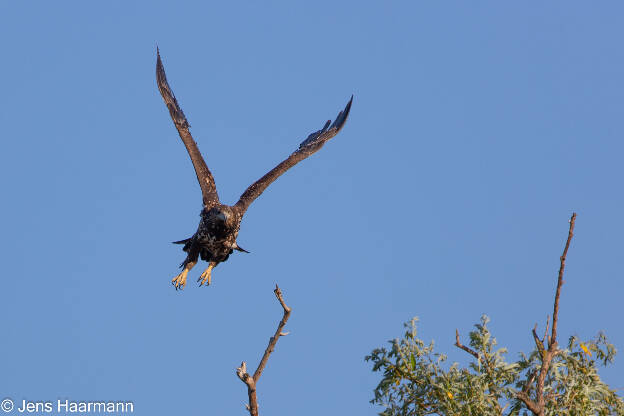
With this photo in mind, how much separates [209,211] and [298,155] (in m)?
3.20

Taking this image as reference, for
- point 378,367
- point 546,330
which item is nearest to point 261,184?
point 378,367

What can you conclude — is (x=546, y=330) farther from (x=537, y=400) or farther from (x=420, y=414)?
(x=420, y=414)

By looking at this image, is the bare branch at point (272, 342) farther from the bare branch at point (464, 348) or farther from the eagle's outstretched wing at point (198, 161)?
the eagle's outstretched wing at point (198, 161)

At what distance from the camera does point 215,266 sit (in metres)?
16.2

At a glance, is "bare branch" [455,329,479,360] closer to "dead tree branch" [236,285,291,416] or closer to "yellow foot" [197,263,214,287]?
"dead tree branch" [236,285,291,416]

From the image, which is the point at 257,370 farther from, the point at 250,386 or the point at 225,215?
the point at 225,215

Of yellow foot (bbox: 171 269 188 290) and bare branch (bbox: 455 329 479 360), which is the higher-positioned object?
yellow foot (bbox: 171 269 188 290)

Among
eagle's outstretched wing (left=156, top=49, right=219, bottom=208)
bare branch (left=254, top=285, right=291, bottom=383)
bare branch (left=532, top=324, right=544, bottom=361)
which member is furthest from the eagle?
bare branch (left=532, top=324, right=544, bottom=361)

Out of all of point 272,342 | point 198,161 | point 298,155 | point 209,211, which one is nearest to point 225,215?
point 209,211

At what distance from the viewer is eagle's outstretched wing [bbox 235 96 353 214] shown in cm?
1680

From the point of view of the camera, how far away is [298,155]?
18.2 meters

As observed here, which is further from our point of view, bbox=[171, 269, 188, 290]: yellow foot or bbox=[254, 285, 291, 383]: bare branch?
bbox=[171, 269, 188, 290]: yellow foot

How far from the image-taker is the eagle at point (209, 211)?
15508mm

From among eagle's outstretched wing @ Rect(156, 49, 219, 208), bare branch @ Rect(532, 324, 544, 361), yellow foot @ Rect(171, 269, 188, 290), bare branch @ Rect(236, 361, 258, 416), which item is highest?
eagle's outstretched wing @ Rect(156, 49, 219, 208)
